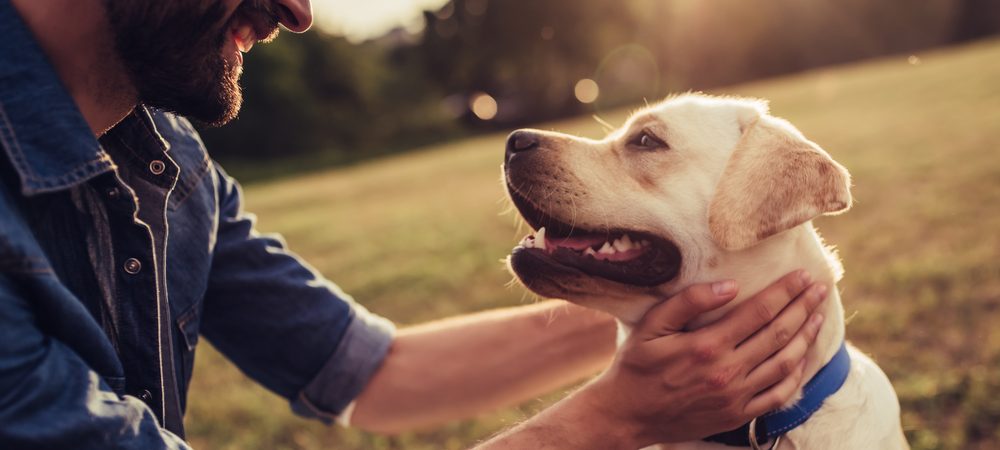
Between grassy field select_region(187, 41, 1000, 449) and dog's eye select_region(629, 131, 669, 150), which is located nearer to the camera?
dog's eye select_region(629, 131, 669, 150)

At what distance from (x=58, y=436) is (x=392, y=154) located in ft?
122

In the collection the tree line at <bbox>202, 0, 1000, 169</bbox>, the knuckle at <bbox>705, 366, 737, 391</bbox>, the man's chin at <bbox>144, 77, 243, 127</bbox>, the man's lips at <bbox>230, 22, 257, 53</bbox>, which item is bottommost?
the tree line at <bbox>202, 0, 1000, 169</bbox>

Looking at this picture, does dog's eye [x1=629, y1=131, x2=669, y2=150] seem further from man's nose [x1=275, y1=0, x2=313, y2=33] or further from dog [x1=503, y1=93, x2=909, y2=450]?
man's nose [x1=275, y1=0, x2=313, y2=33]

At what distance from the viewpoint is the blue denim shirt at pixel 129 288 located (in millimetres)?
1694

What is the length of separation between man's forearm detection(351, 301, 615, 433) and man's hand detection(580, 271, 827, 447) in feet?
2.42

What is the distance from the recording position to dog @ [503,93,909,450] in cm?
249

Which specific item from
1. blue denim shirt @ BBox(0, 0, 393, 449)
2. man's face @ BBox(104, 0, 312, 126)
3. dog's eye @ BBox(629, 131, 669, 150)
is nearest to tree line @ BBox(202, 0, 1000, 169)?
blue denim shirt @ BBox(0, 0, 393, 449)

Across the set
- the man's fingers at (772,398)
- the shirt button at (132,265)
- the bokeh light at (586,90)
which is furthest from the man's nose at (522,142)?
the bokeh light at (586,90)

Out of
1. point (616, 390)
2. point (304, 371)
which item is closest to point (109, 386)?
point (304, 371)

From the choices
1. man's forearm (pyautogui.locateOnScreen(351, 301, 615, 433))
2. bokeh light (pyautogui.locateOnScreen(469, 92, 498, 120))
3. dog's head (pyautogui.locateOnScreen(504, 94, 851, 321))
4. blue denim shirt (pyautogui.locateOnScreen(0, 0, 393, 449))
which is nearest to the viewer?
blue denim shirt (pyautogui.locateOnScreen(0, 0, 393, 449))

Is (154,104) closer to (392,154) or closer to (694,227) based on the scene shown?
(694,227)

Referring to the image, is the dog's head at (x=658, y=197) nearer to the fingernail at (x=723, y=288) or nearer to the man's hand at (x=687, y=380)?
the fingernail at (x=723, y=288)

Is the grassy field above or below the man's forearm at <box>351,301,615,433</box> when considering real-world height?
below

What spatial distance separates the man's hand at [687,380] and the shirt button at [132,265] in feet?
3.64
